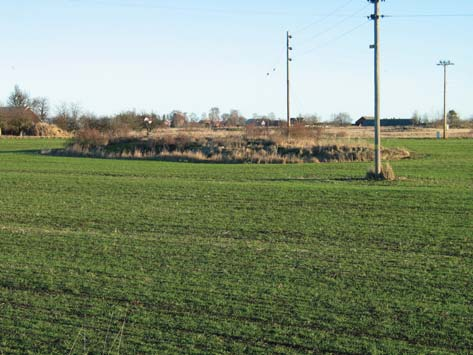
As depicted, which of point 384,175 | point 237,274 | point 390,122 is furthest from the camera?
point 390,122

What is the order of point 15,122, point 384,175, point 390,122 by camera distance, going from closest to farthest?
point 384,175 → point 15,122 → point 390,122

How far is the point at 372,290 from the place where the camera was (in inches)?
387

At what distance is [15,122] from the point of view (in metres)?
103

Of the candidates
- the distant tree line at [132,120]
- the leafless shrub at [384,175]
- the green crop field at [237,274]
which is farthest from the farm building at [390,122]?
the green crop field at [237,274]

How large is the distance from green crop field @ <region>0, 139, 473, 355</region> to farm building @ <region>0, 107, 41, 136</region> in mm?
86031

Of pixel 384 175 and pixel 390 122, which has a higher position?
pixel 390 122

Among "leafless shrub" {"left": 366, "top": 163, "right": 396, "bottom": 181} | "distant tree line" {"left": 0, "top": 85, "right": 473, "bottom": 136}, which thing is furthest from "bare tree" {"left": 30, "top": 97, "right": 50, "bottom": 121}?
"leafless shrub" {"left": 366, "top": 163, "right": 396, "bottom": 181}

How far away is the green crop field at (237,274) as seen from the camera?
775 cm

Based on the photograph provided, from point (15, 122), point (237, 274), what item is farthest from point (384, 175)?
point (15, 122)

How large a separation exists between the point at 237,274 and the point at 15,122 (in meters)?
99.2

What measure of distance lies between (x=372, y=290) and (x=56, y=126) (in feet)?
347

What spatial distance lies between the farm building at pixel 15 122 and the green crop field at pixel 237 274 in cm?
8603

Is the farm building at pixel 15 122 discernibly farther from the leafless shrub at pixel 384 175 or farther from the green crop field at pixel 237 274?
the green crop field at pixel 237 274

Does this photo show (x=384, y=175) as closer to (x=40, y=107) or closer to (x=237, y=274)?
(x=237, y=274)
